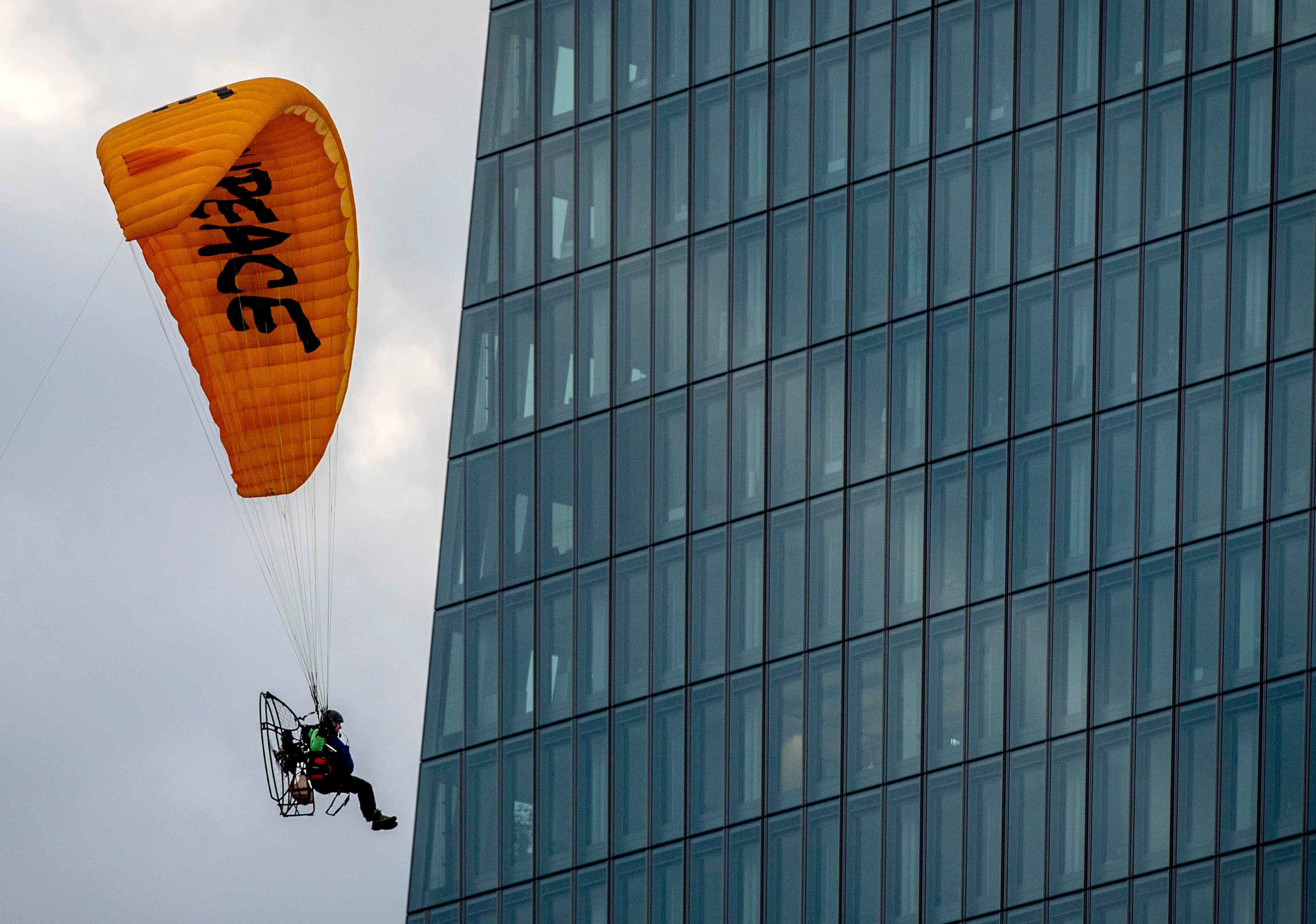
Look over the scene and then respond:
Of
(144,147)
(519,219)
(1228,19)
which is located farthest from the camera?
(519,219)

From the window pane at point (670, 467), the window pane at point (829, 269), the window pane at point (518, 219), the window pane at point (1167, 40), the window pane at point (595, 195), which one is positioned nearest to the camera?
the window pane at point (1167, 40)

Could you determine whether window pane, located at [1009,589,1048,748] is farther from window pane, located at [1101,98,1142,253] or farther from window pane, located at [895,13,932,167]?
window pane, located at [895,13,932,167]

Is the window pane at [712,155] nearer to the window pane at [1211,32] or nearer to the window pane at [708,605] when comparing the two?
the window pane at [708,605]

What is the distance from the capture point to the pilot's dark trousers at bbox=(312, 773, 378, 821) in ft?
140

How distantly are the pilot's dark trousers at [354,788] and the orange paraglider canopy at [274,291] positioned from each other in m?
6.70

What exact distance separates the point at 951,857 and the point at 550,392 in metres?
14.4

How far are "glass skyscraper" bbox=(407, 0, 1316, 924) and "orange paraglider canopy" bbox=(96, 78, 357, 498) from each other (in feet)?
46.9

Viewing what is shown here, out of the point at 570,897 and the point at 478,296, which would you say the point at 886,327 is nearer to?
the point at 478,296

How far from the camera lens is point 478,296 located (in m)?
63.8

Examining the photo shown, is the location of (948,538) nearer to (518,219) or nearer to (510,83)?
(518,219)

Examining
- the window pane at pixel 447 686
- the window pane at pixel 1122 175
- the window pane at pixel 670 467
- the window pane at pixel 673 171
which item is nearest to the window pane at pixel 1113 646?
the window pane at pixel 1122 175

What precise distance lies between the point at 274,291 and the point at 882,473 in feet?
53.5

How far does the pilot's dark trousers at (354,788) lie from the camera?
42.7 meters

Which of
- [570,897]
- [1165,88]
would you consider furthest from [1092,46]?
[570,897]
